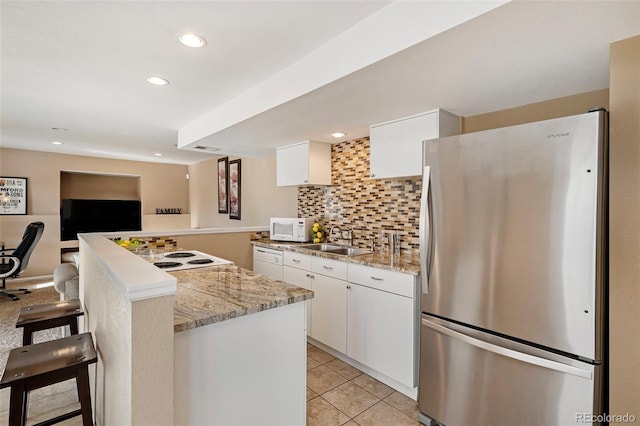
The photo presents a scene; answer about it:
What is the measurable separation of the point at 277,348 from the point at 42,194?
6.52 metres

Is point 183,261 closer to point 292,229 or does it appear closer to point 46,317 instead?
point 46,317

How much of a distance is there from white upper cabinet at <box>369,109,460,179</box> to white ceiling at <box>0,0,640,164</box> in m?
0.11

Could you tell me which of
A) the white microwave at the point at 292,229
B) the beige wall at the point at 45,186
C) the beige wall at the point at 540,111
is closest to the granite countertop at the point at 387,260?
the white microwave at the point at 292,229

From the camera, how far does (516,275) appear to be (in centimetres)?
152

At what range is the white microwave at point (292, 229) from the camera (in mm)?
3652

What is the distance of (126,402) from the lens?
103 centimetres

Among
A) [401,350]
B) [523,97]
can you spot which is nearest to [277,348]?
[401,350]

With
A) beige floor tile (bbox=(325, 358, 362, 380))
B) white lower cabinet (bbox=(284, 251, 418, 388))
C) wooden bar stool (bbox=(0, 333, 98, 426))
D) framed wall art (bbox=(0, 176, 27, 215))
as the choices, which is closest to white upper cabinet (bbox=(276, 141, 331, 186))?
white lower cabinet (bbox=(284, 251, 418, 388))

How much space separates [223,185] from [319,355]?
3892 mm

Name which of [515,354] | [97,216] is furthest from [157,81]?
[97,216]

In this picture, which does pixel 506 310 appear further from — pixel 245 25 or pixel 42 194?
pixel 42 194

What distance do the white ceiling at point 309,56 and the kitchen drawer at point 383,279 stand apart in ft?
3.89

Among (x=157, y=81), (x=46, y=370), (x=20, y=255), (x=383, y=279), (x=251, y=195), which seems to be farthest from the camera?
(x=251, y=195)

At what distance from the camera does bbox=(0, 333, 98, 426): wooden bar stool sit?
49.8 inches
